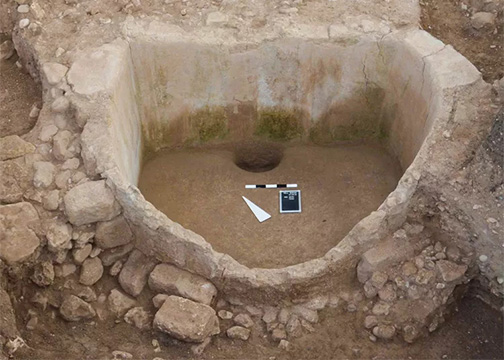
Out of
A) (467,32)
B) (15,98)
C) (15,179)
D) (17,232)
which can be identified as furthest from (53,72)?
(467,32)

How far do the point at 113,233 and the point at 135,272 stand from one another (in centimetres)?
27

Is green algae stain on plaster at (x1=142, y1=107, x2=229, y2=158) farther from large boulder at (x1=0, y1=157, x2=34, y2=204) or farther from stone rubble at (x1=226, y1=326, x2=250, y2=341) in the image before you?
stone rubble at (x1=226, y1=326, x2=250, y2=341)

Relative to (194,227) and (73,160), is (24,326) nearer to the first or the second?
(73,160)

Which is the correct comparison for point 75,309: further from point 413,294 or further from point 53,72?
point 413,294

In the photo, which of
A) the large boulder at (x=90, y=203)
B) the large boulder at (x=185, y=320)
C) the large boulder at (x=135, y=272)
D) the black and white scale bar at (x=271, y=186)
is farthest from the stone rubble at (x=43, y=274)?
the black and white scale bar at (x=271, y=186)

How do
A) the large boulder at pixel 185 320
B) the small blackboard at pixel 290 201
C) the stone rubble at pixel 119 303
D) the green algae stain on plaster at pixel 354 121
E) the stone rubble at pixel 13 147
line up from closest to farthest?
the large boulder at pixel 185 320 < the stone rubble at pixel 119 303 < the stone rubble at pixel 13 147 < the small blackboard at pixel 290 201 < the green algae stain on plaster at pixel 354 121

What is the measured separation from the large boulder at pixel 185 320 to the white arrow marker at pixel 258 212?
1175 mm

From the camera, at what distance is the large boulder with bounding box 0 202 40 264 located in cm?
406

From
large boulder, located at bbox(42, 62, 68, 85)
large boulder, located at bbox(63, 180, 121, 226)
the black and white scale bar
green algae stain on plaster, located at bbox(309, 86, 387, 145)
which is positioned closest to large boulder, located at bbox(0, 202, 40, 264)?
large boulder, located at bbox(63, 180, 121, 226)

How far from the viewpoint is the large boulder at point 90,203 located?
4.19m

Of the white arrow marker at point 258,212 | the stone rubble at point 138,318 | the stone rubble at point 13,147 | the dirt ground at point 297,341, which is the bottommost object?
the white arrow marker at point 258,212

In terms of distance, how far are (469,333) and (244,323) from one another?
1.36m

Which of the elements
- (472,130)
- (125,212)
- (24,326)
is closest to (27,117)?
(125,212)

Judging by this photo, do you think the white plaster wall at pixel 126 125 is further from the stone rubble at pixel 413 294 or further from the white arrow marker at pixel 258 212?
the stone rubble at pixel 413 294
